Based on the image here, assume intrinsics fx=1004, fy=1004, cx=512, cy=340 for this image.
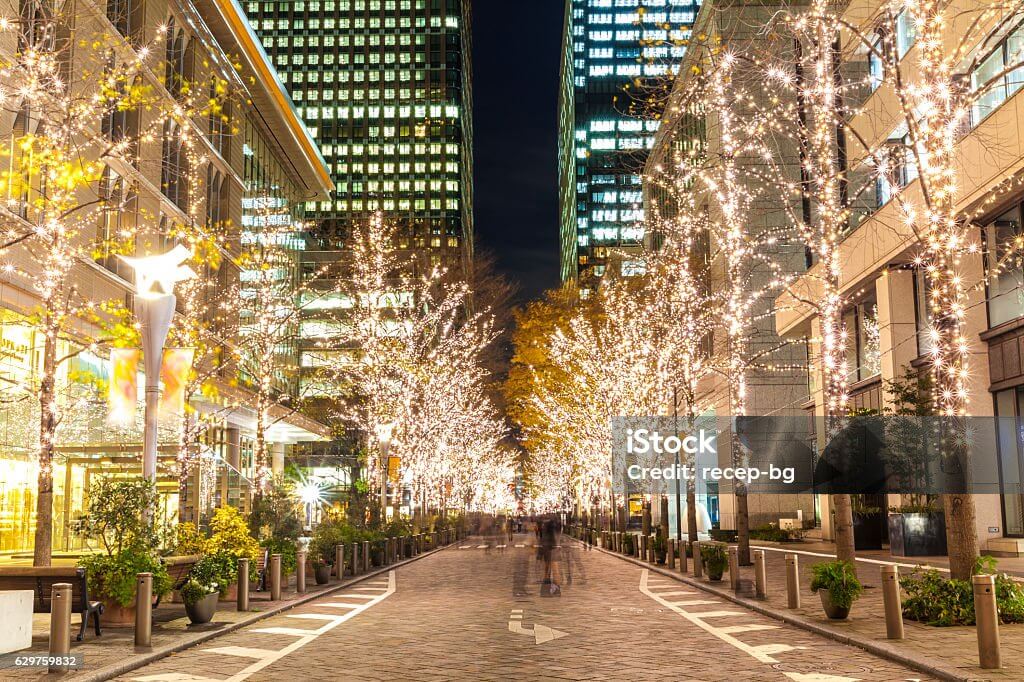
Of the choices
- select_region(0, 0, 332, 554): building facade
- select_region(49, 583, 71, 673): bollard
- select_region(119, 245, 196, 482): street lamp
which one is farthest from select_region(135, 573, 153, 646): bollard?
select_region(0, 0, 332, 554): building facade

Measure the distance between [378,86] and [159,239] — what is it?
13605cm

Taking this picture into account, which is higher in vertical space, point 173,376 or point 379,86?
point 379,86

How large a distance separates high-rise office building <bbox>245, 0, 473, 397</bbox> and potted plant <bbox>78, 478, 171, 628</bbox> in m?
151

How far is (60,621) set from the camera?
11305 mm

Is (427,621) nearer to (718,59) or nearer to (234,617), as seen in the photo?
(234,617)

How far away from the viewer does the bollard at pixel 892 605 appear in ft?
41.0

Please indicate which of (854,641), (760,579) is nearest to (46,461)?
(760,579)

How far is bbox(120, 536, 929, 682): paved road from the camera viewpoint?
36.2 ft

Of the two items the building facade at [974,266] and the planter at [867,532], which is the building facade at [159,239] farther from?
the planter at [867,532]

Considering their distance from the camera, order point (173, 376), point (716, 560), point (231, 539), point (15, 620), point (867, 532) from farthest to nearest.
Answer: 1. point (867, 532)
2. point (716, 560)
3. point (231, 539)
4. point (173, 376)
5. point (15, 620)

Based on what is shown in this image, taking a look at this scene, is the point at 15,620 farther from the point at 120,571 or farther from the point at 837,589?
the point at 837,589

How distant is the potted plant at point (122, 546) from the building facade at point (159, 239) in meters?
0.78

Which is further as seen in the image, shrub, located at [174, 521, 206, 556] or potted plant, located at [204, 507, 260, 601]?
shrub, located at [174, 521, 206, 556]

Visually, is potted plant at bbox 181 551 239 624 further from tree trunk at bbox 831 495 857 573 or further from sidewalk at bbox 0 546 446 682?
tree trunk at bbox 831 495 857 573
